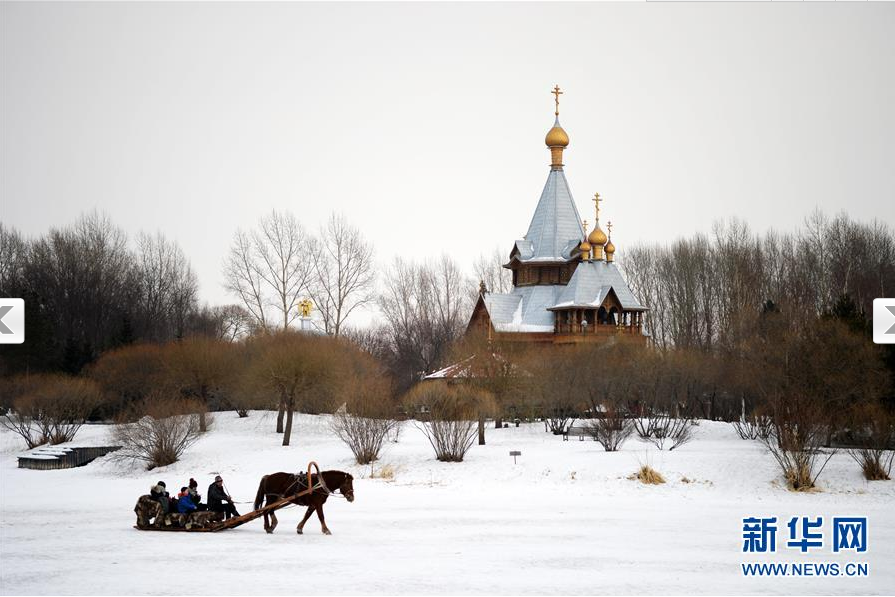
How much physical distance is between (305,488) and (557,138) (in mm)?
42655

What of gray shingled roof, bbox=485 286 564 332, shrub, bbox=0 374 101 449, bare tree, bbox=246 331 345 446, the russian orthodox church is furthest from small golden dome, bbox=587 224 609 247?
shrub, bbox=0 374 101 449

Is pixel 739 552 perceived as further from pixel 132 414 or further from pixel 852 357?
pixel 132 414

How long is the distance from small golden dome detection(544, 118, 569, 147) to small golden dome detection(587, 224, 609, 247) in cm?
567

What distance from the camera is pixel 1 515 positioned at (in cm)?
2452

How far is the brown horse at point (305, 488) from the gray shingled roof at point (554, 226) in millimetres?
39242

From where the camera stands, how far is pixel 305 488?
65.7 ft

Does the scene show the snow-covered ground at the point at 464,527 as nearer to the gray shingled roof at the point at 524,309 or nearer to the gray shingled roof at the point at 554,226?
the gray shingled roof at the point at 524,309

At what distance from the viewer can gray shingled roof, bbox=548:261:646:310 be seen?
55.3 m

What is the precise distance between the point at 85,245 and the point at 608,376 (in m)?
45.6

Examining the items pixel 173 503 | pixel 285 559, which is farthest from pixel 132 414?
pixel 285 559

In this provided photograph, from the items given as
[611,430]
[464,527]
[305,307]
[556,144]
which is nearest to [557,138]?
[556,144]

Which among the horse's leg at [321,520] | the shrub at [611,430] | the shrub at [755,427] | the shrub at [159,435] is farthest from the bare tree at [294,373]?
the horse's leg at [321,520]

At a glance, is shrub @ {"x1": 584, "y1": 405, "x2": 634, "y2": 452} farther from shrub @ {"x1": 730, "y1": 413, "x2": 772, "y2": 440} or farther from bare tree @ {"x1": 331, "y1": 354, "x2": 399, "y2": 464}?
bare tree @ {"x1": 331, "y1": 354, "x2": 399, "y2": 464}

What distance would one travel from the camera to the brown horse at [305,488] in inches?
784
